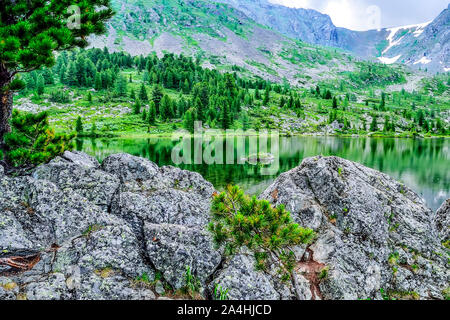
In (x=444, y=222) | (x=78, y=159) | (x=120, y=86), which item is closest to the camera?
(x=78, y=159)

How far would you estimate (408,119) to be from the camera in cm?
19538

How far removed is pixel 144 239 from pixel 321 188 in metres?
7.53

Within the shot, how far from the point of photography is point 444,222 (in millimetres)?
14234

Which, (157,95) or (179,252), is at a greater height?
(157,95)

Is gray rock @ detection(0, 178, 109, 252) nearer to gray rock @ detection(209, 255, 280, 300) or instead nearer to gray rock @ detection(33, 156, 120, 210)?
gray rock @ detection(33, 156, 120, 210)

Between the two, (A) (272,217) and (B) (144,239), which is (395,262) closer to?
(A) (272,217)

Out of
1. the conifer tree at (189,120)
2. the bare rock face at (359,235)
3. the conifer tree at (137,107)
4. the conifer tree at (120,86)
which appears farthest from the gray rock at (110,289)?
the conifer tree at (120,86)

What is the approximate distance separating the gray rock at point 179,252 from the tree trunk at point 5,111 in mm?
6892

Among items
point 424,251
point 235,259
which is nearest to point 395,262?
point 424,251

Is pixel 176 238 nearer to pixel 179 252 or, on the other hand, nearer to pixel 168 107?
pixel 179 252

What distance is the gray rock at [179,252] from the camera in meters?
7.83

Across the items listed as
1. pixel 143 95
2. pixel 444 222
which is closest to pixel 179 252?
pixel 444 222

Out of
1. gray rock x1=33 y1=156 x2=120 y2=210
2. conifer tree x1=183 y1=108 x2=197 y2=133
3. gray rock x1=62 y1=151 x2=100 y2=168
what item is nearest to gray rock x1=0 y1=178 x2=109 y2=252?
gray rock x1=33 y1=156 x2=120 y2=210

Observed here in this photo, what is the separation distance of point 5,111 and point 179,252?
344 inches
